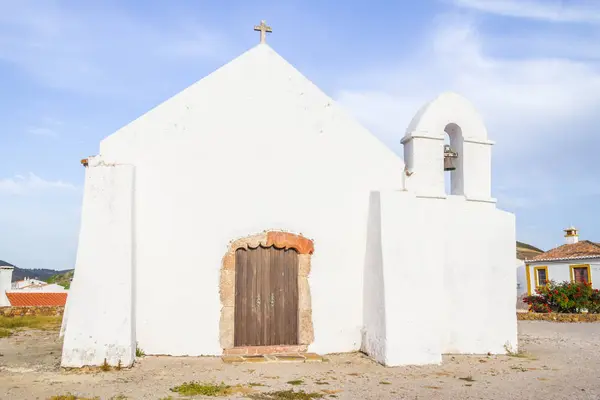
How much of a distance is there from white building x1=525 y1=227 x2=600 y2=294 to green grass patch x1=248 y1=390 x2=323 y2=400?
19219 mm

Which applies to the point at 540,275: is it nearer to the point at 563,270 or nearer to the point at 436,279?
the point at 563,270

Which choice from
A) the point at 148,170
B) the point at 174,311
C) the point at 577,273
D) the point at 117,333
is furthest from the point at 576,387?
the point at 577,273

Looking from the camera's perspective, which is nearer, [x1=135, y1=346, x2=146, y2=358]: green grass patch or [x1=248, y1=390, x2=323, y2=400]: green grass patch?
[x1=248, y1=390, x2=323, y2=400]: green grass patch

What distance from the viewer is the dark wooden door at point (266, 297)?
7.46 m

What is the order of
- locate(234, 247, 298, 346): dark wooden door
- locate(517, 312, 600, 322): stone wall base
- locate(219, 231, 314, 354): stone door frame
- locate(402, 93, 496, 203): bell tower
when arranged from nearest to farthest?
locate(219, 231, 314, 354): stone door frame
locate(234, 247, 298, 346): dark wooden door
locate(402, 93, 496, 203): bell tower
locate(517, 312, 600, 322): stone wall base

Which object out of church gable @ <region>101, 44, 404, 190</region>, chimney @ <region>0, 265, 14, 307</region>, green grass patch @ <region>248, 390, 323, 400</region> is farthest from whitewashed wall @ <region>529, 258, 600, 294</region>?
chimney @ <region>0, 265, 14, 307</region>

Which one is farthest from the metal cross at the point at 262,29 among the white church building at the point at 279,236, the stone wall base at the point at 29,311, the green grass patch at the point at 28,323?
the stone wall base at the point at 29,311

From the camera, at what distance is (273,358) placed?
710 centimetres

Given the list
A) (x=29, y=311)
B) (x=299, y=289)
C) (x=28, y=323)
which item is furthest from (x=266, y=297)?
(x=29, y=311)

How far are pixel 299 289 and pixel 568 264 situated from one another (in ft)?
61.6

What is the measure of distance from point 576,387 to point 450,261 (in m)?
2.60

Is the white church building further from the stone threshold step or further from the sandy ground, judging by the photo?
the sandy ground

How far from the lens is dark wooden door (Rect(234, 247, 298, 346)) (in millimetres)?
7457

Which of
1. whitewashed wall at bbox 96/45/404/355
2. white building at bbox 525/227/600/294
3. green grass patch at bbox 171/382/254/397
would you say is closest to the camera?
green grass patch at bbox 171/382/254/397
